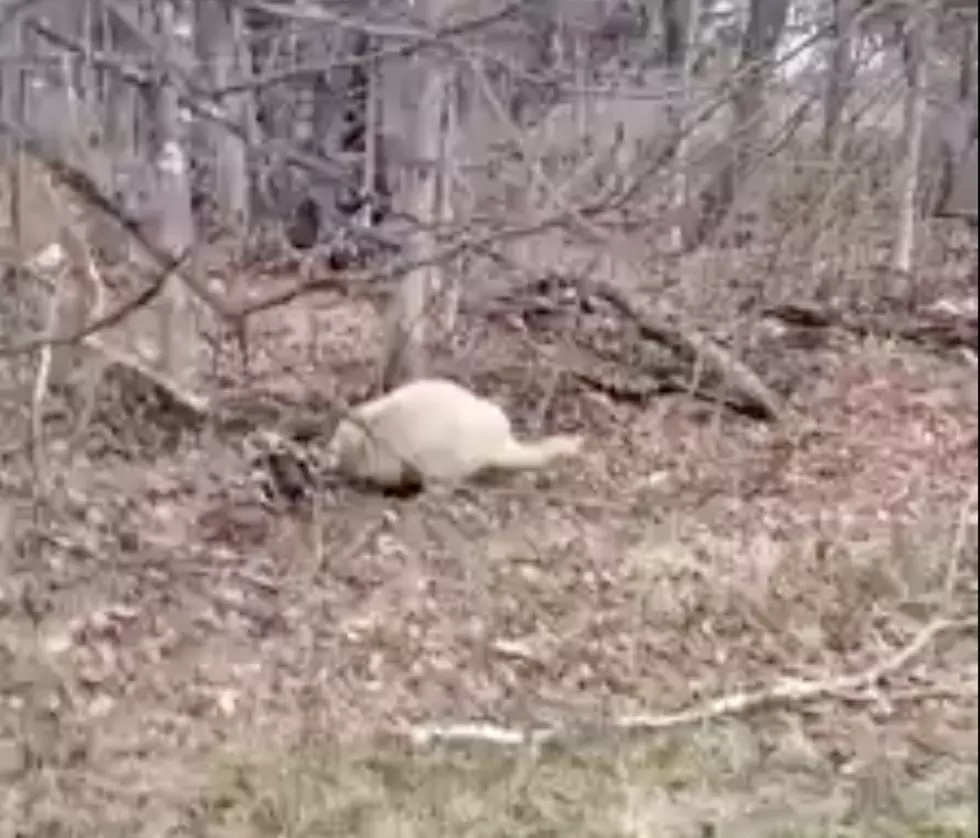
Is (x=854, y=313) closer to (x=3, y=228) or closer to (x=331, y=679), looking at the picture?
(x=331, y=679)

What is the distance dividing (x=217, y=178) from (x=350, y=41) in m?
0.15

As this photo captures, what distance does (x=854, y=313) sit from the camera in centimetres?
107

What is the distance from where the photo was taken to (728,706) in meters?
Result: 1.17

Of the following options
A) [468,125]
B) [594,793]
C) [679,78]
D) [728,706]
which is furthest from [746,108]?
[594,793]

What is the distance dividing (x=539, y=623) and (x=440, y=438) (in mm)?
174

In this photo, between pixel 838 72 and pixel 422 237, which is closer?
pixel 838 72

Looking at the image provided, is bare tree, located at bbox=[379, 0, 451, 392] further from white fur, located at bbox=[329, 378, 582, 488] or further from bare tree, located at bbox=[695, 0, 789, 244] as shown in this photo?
bare tree, located at bbox=[695, 0, 789, 244]

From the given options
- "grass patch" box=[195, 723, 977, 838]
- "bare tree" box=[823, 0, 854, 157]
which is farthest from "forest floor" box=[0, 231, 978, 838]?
"bare tree" box=[823, 0, 854, 157]

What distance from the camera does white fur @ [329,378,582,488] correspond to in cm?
123

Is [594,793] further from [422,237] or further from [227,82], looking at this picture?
[227,82]

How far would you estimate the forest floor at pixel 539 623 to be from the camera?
3.42 ft

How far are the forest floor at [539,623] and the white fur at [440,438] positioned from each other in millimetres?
18

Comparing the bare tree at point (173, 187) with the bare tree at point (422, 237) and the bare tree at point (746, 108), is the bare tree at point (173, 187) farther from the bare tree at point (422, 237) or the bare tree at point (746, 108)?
the bare tree at point (746, 108)

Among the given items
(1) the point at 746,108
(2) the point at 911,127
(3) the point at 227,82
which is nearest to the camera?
(2) the point at 911,127
